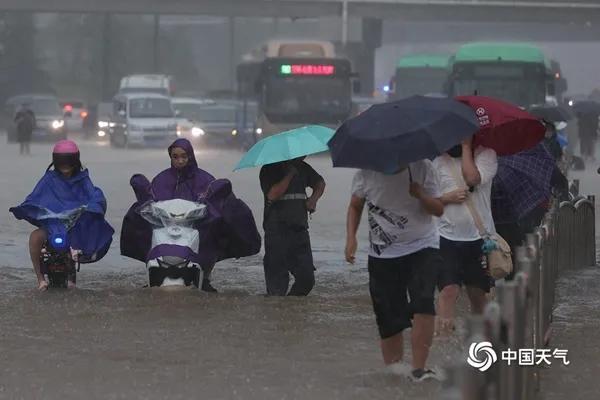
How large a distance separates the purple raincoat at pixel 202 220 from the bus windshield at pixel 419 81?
46.2 meters

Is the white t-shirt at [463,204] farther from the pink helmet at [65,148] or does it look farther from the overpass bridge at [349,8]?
the overpass bridge at [349,8]

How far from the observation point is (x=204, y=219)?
1341 cm

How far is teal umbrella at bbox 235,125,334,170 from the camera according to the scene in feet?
41.2

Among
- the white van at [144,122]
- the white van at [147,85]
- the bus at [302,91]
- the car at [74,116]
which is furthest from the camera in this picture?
the car at [74,116]

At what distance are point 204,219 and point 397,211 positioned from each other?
4.78m

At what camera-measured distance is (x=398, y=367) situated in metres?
9.09

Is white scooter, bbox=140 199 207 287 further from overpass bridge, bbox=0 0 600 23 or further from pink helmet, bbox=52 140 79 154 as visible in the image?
overpass bridge, bbox=0 0 600 23

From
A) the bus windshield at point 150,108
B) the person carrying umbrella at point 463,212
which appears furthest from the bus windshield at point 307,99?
the person carrying umbrella at point 463,212

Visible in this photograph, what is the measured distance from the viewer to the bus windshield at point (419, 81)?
5997cm

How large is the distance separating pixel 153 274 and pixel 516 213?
3254 mm

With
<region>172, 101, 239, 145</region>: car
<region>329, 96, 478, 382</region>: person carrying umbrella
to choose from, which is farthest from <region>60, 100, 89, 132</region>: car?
<region>329, 96, 478, 382</region>: person carrying umbrella

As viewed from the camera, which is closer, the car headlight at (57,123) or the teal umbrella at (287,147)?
the teal umbrella at (287,147)

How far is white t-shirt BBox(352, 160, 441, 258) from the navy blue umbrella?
0.51ft

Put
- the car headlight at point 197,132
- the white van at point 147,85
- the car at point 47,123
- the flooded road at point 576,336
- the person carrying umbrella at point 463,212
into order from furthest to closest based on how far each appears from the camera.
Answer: the white van at point 147,85, the car at point 47,123, the car headlight at point 197,132, the person carrying umbrella at point 463,212, the flooded road at point 576,336
